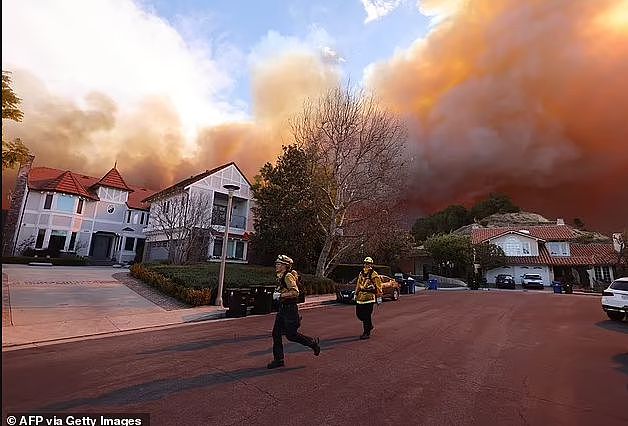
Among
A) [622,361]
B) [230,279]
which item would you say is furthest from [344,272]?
[622,361]

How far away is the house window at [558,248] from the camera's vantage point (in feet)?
149

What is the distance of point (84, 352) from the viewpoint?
21.7 ft

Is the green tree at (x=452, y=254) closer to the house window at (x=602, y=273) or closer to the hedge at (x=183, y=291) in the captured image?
the house window at (x=602, y=273)

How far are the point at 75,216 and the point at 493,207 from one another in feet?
307

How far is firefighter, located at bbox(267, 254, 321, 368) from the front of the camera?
5.95 m

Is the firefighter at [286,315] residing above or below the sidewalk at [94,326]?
above

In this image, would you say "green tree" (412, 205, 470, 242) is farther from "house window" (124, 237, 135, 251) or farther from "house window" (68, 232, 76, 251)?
"house window" (68, 232, 76, 251)

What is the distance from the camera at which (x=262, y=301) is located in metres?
13.1

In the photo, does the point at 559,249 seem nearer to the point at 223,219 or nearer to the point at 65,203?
the point at 223,219

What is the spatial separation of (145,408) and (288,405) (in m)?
1.71

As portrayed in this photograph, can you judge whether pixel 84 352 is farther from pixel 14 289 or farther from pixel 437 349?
pixel 14 289

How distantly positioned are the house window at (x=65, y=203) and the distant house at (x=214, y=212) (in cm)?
706

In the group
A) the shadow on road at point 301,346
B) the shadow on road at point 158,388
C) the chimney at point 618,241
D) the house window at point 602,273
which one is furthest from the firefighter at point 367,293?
the house window at point 602,273

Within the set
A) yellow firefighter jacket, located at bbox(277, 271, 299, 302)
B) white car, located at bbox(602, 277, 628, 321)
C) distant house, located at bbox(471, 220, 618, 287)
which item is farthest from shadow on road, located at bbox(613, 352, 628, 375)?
distant house, located at bbox(471, 220, 618, 287)
